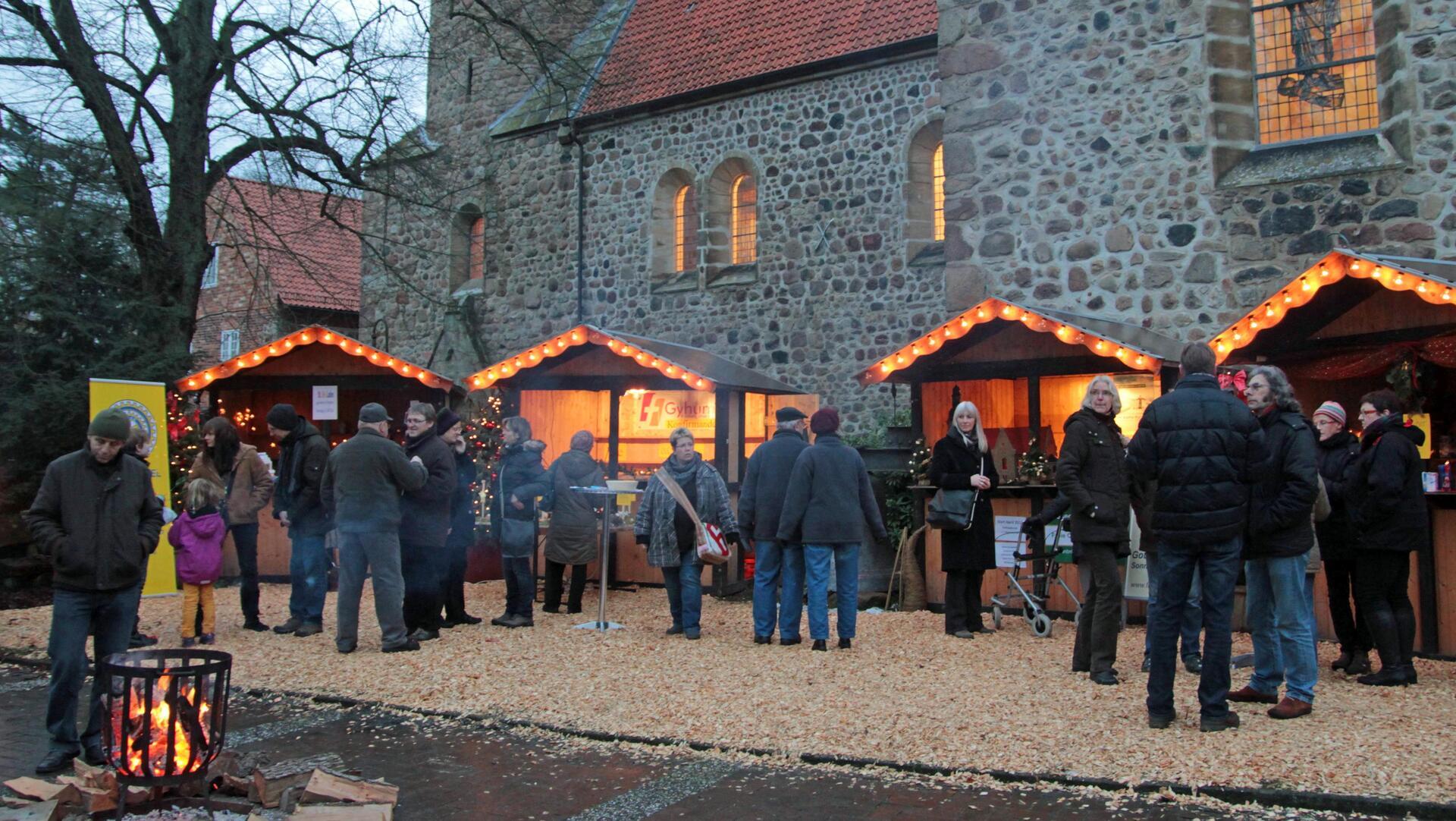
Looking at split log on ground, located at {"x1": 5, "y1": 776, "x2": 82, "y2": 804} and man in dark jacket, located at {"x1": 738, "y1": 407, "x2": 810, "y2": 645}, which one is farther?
man in dark jacket, located at {"x1": 738, "y1": 407, "x2": 810, "y2": 645}

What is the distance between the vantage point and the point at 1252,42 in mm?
10945

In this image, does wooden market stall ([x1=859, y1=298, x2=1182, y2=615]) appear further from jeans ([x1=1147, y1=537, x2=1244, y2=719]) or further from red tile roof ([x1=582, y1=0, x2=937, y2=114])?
red tile roof ([x1=582, y1=0, x2=937, y2=114])

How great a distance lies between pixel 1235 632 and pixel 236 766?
724 cm

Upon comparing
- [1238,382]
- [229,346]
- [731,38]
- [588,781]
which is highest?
[731,38]

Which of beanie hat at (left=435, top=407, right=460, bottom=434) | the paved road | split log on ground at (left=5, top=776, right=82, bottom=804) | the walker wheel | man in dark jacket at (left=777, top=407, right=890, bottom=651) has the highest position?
beanie hat at (left=435, top=407, right=460, bottom=434)

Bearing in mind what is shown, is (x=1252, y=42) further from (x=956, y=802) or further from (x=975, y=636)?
(x=956, y=802)

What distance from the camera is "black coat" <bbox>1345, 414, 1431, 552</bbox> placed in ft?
22.5

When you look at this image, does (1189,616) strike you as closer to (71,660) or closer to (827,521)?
(827,521)

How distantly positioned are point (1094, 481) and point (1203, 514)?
136cm

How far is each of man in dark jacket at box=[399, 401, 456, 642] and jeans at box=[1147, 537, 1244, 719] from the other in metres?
5.32

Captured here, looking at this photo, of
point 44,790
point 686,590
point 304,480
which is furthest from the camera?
point 304,480

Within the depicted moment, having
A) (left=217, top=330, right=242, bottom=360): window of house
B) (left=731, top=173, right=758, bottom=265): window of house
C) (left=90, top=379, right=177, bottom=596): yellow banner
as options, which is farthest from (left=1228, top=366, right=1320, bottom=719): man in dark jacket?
(left=217, top=330, right=242, bottom=360): window of house

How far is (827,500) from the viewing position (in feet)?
28.2

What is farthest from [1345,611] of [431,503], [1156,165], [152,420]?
[152,420]
